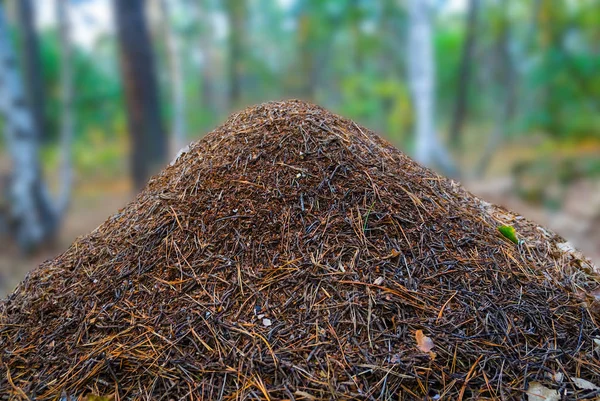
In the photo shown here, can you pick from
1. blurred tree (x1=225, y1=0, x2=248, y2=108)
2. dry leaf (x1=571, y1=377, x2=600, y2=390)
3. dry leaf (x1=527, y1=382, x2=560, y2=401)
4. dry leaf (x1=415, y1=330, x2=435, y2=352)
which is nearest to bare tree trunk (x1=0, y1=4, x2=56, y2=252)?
dry leaf (x1=415, y1=330, x2=435, y2=352)

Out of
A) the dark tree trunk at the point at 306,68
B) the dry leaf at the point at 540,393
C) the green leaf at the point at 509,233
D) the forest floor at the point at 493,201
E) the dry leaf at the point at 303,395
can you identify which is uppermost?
the green leaf at the point at 509,233

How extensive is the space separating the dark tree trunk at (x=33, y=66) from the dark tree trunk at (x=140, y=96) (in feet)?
12.2

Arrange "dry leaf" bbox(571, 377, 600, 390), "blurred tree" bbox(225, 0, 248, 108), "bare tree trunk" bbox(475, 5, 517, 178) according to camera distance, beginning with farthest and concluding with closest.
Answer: "blurred tree" bbox(225, 0, 248, 108)
"bare tree trunk" bbox(475, 5, 517, 178)
"dry leaf" bbox(571, 377, 600, 390)

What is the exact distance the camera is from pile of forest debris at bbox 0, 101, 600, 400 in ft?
4.91

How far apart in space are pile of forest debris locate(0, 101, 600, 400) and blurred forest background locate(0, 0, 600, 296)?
1.35 metres

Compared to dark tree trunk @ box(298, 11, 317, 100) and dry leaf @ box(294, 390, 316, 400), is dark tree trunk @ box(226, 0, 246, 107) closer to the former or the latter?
dark tree trunk @ box(298, 11, 317, 100)

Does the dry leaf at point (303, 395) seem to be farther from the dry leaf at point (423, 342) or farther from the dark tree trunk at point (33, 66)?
the dark tree trunk at point (33, 66)

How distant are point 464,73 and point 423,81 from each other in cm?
418

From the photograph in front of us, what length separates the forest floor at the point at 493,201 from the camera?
558 centimetres

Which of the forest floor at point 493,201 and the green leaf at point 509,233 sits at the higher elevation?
the green leaf at point 509,233

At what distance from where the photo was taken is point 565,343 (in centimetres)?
164

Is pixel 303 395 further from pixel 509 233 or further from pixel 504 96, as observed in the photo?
pixel 504 96

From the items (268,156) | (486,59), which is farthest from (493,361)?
(486,59)

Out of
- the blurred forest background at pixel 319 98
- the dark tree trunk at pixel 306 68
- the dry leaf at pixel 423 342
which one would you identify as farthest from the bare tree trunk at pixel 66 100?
the dark tree trunk at pixel 306 68
